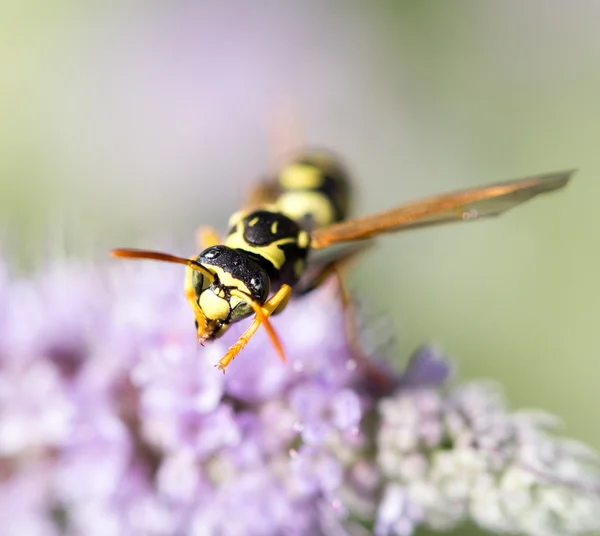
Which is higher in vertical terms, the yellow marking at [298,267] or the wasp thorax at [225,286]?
the wasp thorax at [225,286]

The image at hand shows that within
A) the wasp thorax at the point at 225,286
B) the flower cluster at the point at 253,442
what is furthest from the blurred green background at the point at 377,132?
the wasp thorax at the point at 225,286

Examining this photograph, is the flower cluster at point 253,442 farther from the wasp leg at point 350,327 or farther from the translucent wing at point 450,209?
the translucent wing at point 450,209

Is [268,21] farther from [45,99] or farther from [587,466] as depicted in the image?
[587,466]

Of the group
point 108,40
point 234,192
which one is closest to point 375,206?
point 234,192

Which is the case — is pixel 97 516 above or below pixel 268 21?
below

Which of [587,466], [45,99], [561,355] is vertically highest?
[45,99]

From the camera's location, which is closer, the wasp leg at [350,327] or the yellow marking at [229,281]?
the yellow marking at [229,281]
